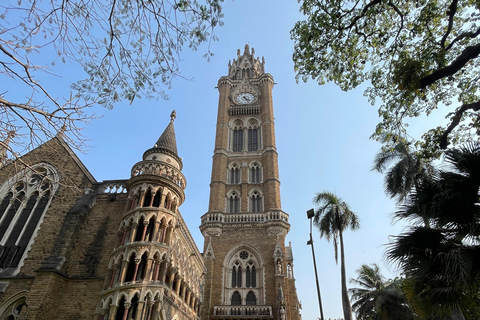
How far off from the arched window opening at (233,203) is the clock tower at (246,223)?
0.31 ft

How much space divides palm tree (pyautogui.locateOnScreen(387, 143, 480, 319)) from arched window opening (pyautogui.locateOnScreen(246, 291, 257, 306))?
65.3 feet

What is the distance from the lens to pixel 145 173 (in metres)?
17.4

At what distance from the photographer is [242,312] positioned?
24.4m

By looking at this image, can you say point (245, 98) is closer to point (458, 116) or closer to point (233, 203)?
point (233, 203)

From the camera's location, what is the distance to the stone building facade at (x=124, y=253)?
46.0ft

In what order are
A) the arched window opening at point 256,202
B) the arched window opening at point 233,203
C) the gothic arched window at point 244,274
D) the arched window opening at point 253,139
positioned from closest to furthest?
the gothic arched window at point 244,274 < the arched window opening at point 256,202 < the arched window opening at point 233,203 < the arched window opening at point 253,139

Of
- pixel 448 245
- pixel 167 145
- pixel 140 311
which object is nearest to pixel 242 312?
pixel 140 311

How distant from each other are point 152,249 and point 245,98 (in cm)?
2912

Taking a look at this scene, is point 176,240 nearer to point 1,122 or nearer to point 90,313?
point 90,313

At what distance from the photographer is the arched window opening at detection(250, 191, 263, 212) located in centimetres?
3186

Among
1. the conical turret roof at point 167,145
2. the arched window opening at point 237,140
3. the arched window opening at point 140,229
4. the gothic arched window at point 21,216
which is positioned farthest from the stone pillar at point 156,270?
the arched window opening at point 237,140

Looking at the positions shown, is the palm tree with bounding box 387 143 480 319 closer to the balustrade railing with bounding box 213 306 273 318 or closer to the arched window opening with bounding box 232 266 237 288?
the balustrade railing with bounding box 213 306 273 318

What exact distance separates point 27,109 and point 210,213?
25.3 m

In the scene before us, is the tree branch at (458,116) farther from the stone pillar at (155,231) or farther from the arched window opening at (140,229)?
the arched window opening at (140,229)
